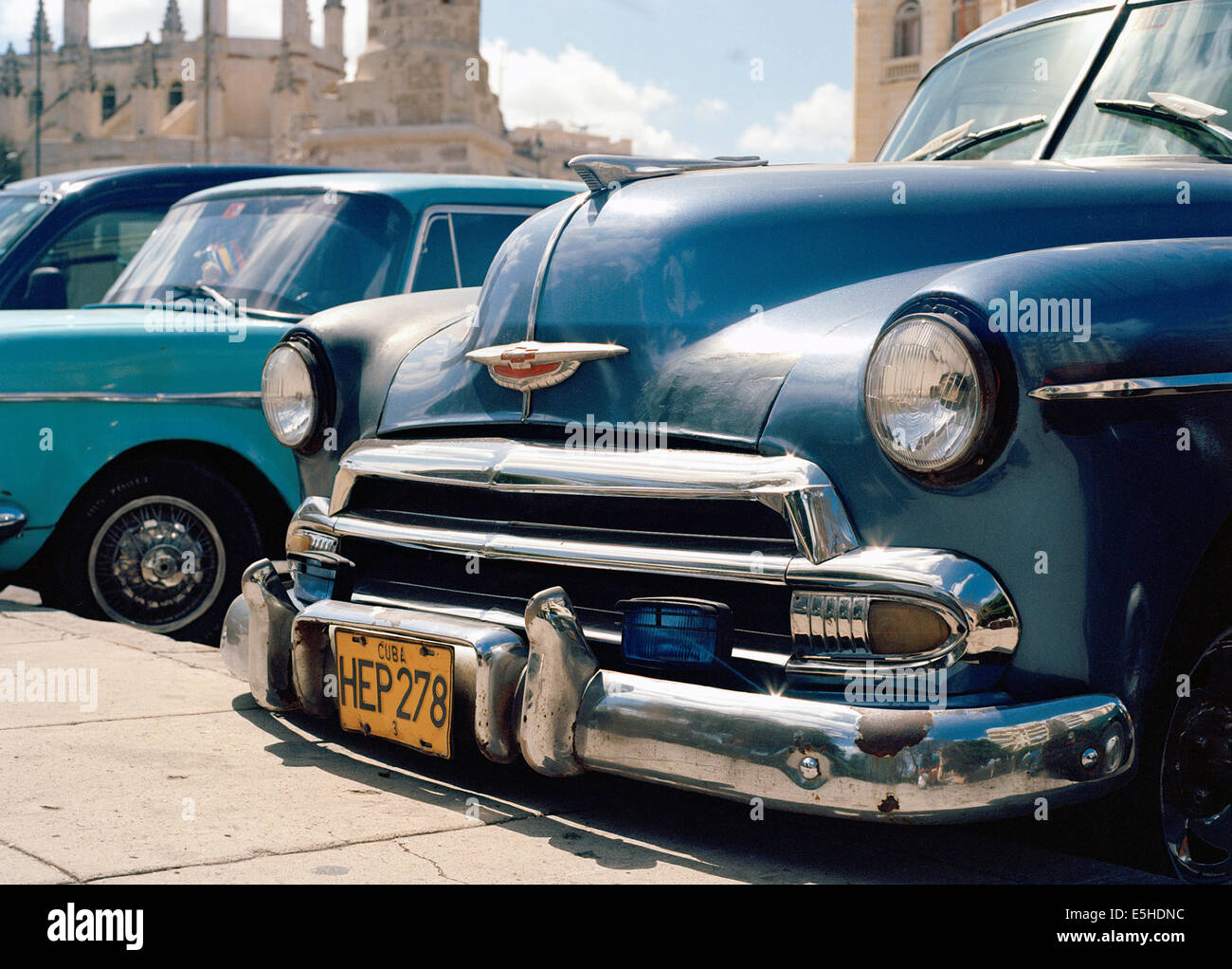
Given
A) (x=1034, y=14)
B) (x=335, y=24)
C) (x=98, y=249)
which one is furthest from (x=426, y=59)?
(x=335, y=24)

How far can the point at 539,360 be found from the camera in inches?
113

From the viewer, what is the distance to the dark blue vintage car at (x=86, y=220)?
20.4 ft

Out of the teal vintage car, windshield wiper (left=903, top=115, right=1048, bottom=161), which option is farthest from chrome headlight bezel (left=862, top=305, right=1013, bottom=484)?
the teal vintage car

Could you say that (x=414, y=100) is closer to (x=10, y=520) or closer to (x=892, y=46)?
(x=892, y=46)

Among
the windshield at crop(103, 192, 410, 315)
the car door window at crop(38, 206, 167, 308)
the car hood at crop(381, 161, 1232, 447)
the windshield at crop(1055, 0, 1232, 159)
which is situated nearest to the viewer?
the car hood at crop(381, 161, 1232, 447)

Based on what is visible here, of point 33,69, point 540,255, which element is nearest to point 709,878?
point 540,255

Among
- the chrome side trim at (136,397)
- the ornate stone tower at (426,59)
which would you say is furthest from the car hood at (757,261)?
the ornate stone tower at (426,59)

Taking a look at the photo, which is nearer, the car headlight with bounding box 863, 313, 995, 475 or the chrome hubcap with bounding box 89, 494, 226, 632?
the car headlight with bounding box 863, 313, 995, 475

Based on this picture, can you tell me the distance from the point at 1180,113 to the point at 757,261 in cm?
120

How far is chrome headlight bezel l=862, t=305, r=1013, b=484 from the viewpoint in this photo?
87.7 inches

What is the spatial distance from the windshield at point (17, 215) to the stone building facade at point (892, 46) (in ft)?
98.9

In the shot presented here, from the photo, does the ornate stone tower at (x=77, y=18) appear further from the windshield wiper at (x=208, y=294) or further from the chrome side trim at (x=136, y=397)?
the chrome side trim at (x=136, y=397)

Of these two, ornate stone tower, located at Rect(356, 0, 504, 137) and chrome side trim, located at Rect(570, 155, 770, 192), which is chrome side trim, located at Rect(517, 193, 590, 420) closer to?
chrome side trim, located at Rect(570, 155, 770, 192)

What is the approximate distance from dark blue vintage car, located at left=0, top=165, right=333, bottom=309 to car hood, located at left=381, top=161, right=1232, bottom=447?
3885 mm
